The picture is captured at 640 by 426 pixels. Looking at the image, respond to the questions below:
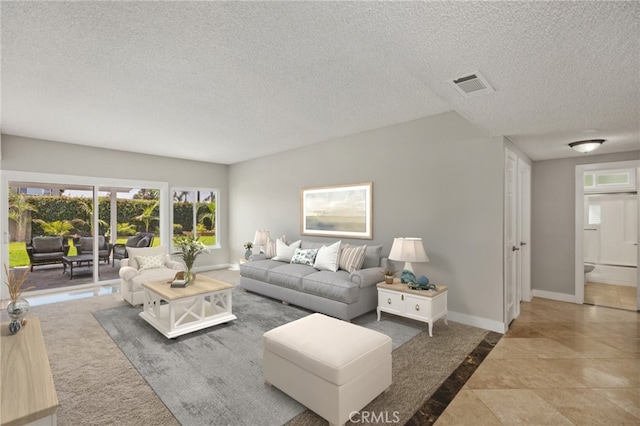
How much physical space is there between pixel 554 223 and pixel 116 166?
8.21 m

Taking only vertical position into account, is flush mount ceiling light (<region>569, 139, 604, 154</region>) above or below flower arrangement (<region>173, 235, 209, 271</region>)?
above

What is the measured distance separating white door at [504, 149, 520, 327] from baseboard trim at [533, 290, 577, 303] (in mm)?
1391

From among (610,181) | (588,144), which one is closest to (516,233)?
(588,144)

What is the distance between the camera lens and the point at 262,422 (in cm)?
193

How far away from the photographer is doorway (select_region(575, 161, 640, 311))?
4.60 meters

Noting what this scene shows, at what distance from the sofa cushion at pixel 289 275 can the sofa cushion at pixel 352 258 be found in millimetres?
481

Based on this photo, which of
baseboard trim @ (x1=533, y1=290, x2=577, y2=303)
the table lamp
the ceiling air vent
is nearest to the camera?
the ceiling air vent

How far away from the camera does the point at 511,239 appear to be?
377 centimetres

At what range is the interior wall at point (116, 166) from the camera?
4.95 meters

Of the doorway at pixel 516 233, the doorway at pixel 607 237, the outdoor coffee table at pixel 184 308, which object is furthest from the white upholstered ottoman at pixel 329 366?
the doorway at pixel 607 237

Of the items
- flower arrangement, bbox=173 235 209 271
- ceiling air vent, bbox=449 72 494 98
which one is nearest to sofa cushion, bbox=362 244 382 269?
flower arrangement, bbox=173 235 209 271

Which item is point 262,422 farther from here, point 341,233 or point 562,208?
point 562,208

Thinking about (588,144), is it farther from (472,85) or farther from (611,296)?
(611,296)

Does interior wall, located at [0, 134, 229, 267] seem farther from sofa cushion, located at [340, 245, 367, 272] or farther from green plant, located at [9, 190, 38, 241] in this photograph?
sofa cushion, located at [340, 245, 367, 272]
